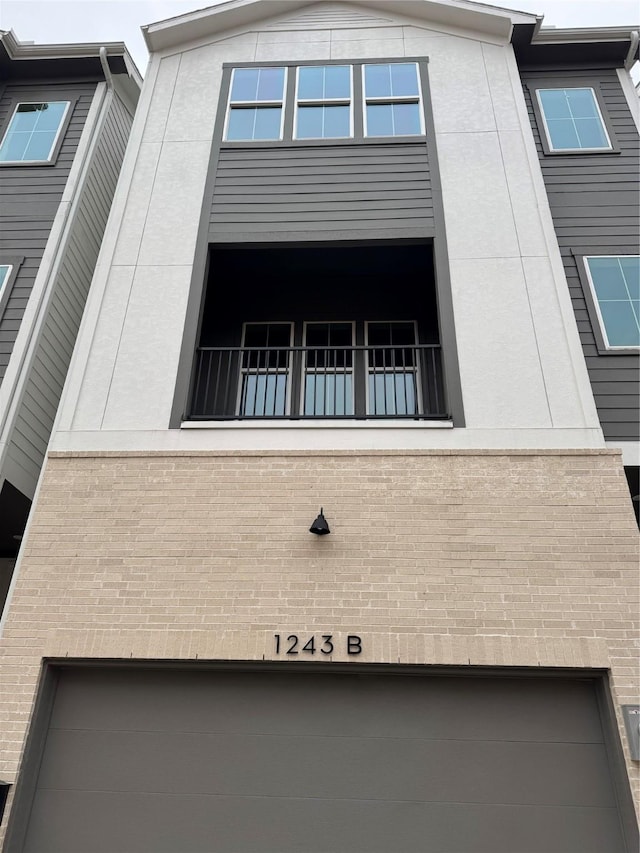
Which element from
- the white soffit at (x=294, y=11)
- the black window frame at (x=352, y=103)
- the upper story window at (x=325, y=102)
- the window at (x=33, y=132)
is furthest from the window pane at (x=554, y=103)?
the window at (x=33, y=132)

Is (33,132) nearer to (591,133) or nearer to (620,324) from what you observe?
(591,133)

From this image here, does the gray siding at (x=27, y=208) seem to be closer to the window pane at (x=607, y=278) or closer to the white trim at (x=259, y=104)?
the white trim at (x=259, y=104)

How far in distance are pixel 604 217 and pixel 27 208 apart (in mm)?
8312

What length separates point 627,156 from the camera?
8.53 metres

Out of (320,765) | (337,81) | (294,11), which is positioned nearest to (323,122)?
(337,81)

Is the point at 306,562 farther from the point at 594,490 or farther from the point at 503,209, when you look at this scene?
the point at 503,209

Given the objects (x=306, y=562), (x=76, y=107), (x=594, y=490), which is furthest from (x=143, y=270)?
(x=594, y=490)

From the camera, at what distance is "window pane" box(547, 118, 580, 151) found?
8781mm

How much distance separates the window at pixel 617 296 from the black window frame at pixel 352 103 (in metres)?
3.01

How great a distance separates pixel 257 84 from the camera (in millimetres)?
8977

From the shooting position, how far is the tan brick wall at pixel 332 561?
5.04 metres

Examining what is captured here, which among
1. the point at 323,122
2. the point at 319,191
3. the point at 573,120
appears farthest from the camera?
the point at 573,120

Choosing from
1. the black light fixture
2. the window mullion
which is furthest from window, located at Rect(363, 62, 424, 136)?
the black light fixture

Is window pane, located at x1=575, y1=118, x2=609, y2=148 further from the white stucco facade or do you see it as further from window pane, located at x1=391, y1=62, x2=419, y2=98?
window pane, located at x1=391, y1=62, x2=419, y2=98
